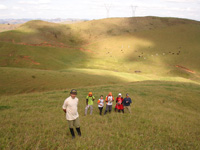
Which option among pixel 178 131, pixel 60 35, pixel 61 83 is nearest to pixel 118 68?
pixel 61 83

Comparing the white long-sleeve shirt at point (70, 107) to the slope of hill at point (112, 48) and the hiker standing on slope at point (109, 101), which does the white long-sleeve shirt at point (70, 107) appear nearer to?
the hiker standing on slope at point (109, 101)

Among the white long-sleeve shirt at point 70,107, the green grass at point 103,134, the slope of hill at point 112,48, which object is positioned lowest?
the green grass at point 103,134

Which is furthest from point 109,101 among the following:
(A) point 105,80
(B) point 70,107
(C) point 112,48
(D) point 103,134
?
(C) point 112,48

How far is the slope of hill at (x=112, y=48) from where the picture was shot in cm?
4825

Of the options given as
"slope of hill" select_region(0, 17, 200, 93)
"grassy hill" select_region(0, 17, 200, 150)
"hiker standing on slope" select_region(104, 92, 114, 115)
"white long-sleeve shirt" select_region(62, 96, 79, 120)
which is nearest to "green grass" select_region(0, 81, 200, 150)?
"grassy hill" select_region(0, 17, 200, 150)

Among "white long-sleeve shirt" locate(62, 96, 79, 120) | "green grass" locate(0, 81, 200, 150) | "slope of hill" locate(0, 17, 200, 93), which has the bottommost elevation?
"green grass" locate(0, 81, 200, 150)

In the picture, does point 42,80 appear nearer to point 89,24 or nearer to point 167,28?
point 89,24

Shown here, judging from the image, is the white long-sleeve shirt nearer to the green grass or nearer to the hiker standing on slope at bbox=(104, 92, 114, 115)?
the green grass

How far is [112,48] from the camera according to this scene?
7756cm

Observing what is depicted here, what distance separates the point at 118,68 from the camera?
57.2 m

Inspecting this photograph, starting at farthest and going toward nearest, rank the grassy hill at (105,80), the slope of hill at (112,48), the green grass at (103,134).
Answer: the slope of hill at (112,48) → the grassy hill at (105,80) → the green grass at (103,134)

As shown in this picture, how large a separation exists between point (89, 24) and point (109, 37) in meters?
19.6

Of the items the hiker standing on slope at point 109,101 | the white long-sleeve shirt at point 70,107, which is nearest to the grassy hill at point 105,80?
the white long-sleeve shirt at point 70,107

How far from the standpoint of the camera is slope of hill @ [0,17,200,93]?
48.2 m
